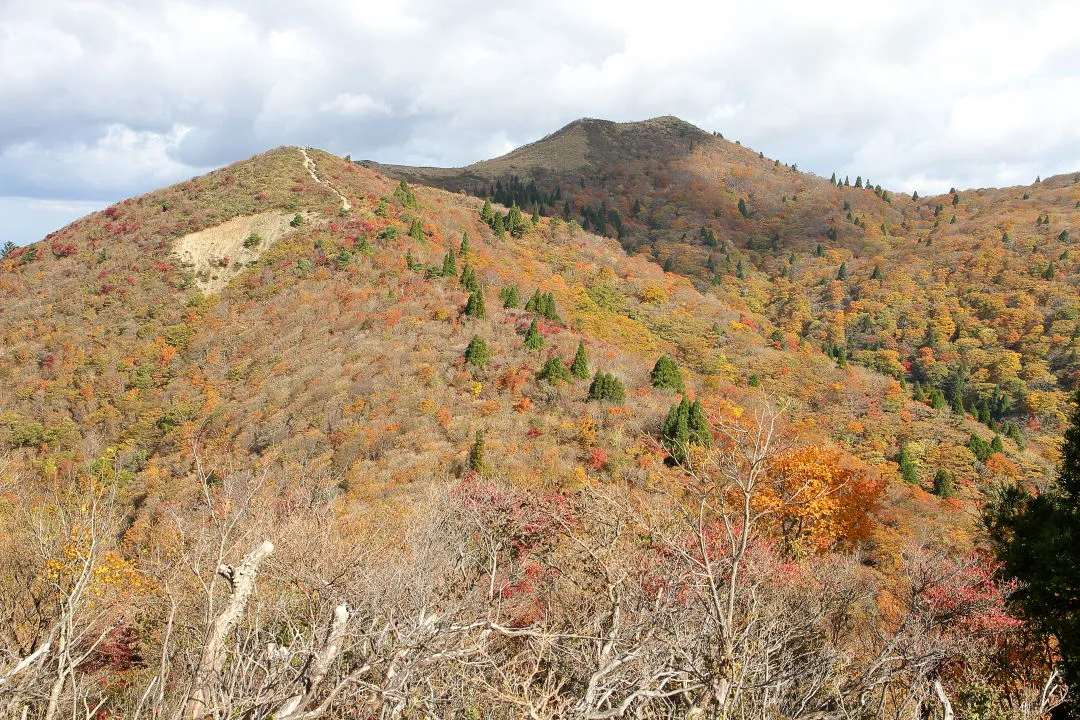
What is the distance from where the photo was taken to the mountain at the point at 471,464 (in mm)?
5789

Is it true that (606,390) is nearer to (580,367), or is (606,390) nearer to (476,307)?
(580,367)

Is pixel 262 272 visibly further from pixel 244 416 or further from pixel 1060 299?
pixel 1060 299

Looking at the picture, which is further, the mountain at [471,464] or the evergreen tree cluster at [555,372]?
the evergreen tree cluster at [555,372]

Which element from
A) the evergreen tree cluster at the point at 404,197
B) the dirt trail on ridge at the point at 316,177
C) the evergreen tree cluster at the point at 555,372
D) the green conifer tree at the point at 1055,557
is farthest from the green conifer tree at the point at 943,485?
the dirt trail on ridge at the point at 316,177

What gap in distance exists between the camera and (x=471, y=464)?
76.0ft

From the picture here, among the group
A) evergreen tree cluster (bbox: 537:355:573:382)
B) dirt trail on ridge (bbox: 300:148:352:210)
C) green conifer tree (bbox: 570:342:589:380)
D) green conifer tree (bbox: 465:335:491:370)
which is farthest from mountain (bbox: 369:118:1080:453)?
green conifer tree (bbox: 465:335:491:370)

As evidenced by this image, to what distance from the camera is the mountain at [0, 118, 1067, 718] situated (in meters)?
5.79

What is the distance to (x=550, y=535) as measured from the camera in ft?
58.4

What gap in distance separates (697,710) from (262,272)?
154ft

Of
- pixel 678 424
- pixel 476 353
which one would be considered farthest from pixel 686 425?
pixel 476 353

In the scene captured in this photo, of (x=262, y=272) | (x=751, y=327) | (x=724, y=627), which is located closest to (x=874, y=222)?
(x=751, y=327)

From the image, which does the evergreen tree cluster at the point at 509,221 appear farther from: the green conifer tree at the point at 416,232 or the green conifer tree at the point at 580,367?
the green conifer tree at the point at 580,367

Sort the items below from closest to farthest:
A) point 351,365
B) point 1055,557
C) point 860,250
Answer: point 1055,557 < point 351,365 < point 860,250

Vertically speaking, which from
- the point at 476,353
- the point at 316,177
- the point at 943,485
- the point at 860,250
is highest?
the point at 316,177
